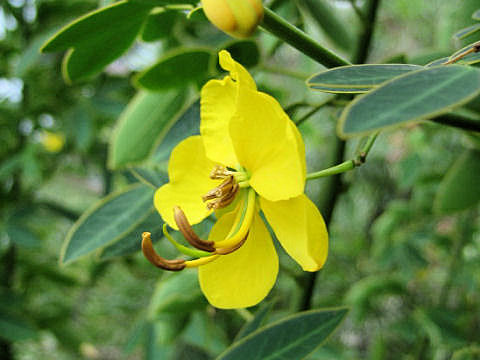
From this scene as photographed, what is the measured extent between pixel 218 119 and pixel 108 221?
167 mm

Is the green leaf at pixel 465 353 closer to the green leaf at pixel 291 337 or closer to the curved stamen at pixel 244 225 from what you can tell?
the green leaf at pixel 291 337

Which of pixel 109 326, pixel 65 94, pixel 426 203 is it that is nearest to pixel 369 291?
pixel 426 203

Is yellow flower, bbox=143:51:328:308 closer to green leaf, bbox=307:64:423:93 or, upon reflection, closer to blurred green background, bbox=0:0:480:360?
green leaf, bbox=307:64:423:93

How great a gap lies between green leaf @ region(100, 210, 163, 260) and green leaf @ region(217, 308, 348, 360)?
13 centimetres

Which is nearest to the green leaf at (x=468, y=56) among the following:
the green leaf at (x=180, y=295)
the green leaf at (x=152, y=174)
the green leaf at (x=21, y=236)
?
the green leaf at (x=152, y=174)

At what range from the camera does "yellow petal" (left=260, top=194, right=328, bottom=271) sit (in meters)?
0.29

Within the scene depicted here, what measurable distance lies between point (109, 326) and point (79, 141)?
934mm

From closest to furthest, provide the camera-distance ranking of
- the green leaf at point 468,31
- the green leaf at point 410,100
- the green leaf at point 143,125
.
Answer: the green leaf at point 410,100 → the green leaf at point 468,31 → the green leaf at point 143,125

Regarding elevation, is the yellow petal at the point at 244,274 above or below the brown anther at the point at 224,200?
below

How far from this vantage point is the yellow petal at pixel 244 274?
330 millimetres

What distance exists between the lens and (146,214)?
45cm

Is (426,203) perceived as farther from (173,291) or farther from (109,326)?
(109,326)

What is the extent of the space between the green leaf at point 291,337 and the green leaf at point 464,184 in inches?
10.0

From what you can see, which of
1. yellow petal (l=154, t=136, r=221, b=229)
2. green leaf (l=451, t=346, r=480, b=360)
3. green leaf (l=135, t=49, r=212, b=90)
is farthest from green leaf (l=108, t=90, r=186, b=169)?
green leaf (l=451, t=346, r=480, b=360)
